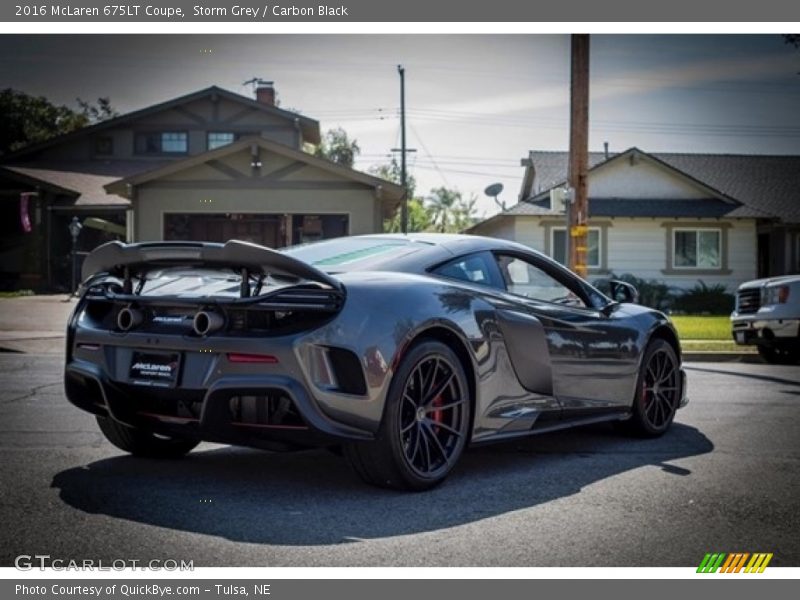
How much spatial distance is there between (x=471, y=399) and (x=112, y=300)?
6.01 feet

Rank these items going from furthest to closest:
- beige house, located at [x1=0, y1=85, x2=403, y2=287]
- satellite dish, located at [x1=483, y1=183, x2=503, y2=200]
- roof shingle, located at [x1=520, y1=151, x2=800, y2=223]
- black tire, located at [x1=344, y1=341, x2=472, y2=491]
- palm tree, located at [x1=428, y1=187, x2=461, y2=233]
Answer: palm tree, located at [x1=428, y1=187, x2=461, y2=233]
roof shingle, located at [x1=520, y1=151, x2=800, y2=223]
satellite dish, located at [x1=483, y1=183, x2=503, y2=200]
beige house, located at [x1=0, y1=85, x2=403, y2=287]
black tire, located at [x1=344, y1=341, x2=472, y2=491]

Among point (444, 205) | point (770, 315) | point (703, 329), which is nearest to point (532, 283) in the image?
point (770, 315)

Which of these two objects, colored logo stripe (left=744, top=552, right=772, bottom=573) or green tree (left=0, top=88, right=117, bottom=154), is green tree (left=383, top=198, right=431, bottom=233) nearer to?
green tree (left=0, top=88, right=117, bottom=154)

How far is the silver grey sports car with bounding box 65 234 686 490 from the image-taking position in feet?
14.4

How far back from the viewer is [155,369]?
461 cm

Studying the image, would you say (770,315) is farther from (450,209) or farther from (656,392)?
(450,209)

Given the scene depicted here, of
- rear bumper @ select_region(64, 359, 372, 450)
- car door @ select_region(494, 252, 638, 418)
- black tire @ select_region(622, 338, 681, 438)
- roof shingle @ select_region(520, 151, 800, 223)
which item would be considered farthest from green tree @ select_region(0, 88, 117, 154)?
roof shingle @ select_region(520, 151, 800, 223)

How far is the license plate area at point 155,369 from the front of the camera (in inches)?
179

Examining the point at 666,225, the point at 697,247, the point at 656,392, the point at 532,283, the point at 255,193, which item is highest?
the point at 255,193

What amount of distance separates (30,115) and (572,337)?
4.38 metres

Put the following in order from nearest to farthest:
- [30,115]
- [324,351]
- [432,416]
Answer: [324,351], [432,416], [30,115]

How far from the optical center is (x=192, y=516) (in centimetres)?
417

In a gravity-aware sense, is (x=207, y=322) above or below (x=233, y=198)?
below

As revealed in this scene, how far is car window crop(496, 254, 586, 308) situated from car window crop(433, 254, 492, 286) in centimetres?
14
